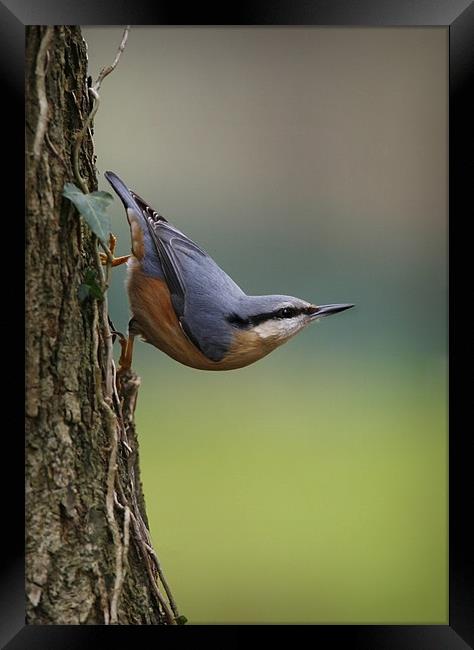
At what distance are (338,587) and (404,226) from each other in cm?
93

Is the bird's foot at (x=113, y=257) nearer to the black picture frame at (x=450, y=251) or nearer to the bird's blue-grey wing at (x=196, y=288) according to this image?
the bird's blue-grey wing at (x=196, y=288)

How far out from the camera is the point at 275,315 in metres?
1.77

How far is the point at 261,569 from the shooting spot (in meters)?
1.79

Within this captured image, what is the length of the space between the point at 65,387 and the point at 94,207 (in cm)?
42

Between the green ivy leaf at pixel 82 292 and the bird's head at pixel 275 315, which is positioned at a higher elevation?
the green ivy leaf at pixel 82 292

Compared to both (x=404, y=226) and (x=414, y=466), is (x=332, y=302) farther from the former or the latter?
(x=414, y=466)

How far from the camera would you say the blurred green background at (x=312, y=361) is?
5.76 feet

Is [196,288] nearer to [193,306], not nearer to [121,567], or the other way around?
[193,306]

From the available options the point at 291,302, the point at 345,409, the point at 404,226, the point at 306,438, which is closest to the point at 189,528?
the point at 306,438

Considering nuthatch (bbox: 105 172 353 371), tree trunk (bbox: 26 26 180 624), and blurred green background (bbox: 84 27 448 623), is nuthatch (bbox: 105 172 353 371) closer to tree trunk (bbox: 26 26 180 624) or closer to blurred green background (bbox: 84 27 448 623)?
blurred green background (bbox: 84 27 448 623)

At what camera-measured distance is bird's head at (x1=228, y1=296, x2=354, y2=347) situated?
176cm

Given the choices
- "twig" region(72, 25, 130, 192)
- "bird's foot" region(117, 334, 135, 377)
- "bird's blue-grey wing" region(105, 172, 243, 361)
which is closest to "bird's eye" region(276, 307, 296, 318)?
"bird's blue-grey wing" region(105, 172, 243, 361)

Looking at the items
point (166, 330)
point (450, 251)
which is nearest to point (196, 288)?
point (166, 330)

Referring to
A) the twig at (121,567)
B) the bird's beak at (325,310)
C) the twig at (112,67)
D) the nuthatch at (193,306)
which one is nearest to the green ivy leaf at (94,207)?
the nuthatch at (193,306)
